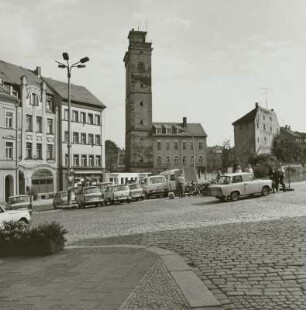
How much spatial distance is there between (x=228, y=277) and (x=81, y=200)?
25.9 meters

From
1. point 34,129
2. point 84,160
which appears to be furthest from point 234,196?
point 84,160

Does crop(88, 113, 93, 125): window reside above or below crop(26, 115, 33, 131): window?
above

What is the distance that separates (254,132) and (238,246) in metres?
92.0

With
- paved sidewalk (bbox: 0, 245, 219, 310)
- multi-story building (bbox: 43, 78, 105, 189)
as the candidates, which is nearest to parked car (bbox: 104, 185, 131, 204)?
multi-story building (bbox: 43, 78, 105, 189)

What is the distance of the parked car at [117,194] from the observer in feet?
111

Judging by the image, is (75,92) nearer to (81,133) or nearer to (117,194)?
(81,133)

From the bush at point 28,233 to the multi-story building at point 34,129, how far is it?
37.3 meters

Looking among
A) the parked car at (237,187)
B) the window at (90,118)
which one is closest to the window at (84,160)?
the window at (90,118)

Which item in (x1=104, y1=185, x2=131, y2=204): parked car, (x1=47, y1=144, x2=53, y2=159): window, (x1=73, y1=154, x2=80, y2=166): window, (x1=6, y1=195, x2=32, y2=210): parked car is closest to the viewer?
(x1=6, y1=195, x2=32, y2=210): parked car

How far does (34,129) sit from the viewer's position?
51.5m

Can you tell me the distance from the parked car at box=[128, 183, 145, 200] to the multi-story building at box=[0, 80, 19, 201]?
14295 millimetres

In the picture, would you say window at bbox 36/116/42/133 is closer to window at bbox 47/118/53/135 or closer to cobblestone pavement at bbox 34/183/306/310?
window at bbox 47/118/53/135

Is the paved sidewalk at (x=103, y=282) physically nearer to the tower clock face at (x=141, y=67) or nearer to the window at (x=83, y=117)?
the window at (x=83, y=117)

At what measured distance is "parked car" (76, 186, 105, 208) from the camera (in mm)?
32156
